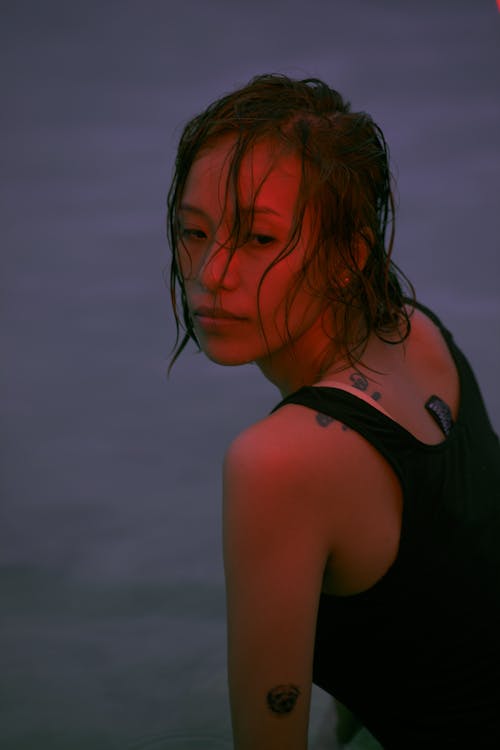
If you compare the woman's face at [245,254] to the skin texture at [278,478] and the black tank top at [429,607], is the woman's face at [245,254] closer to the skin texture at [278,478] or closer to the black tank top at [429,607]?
the skin texture at [278,478]

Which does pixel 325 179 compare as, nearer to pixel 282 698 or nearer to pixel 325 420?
pixel 325 420

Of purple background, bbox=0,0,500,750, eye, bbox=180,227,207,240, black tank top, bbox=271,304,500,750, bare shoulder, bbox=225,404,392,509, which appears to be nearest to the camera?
bare shoulder, bbox=225,404,392,509

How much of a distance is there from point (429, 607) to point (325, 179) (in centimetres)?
53

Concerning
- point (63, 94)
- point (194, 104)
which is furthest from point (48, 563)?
point (63, 94)

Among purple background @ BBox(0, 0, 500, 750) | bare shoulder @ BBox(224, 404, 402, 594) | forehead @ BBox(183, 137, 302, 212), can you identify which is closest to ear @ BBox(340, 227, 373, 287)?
forehead @ BBox(183, 137, 302, 212)

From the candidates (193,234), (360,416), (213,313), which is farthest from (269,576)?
(193,234)

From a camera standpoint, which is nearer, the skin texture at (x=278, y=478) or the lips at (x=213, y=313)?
the skin texture at (x=278, y=478)

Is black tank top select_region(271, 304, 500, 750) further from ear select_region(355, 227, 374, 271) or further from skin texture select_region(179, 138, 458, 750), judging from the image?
ear select_region(355, 227, 374, 271)

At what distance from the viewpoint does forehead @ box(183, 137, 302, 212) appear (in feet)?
3.91

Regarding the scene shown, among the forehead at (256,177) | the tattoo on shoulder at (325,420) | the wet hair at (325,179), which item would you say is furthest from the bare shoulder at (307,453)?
the forehead at (256,177)

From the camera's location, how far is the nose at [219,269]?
121cm

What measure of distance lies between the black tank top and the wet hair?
0.50ft

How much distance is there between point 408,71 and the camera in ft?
14.6

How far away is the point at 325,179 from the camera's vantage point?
121 centimetres
